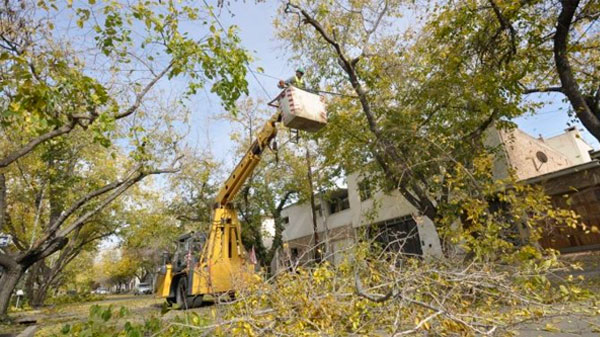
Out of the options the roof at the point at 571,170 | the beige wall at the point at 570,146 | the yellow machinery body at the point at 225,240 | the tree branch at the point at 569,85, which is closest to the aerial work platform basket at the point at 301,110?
the yellow machinery body at the point at 225,240

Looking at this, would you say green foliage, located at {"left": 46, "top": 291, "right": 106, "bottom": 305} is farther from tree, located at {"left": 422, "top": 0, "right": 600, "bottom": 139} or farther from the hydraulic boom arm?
tree, located at {"left": 422, "top": 0, "right": 600, "bottom": 139}

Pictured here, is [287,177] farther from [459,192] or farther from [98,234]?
[459,192]

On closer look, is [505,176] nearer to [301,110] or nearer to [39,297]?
[301,110]

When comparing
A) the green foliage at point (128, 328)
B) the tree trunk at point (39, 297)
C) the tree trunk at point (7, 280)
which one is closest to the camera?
the green foliage at point (128, 328)

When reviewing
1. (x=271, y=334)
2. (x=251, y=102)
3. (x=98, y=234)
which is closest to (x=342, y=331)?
(x=271, y=334)

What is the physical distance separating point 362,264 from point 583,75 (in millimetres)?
10145

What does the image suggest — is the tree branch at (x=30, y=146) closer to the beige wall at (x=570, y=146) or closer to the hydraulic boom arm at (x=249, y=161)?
the hydraulic boom arm at (x=249, y=161)

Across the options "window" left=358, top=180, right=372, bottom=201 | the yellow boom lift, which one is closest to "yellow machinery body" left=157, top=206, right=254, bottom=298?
the yellow boom lift

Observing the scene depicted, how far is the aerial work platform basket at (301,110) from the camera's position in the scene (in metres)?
6.43

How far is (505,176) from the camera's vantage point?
46.9ft

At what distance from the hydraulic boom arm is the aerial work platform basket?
5.95 feet

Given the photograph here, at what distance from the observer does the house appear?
473 inches

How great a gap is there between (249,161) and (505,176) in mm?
11909

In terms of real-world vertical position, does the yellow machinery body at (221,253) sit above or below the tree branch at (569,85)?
below
